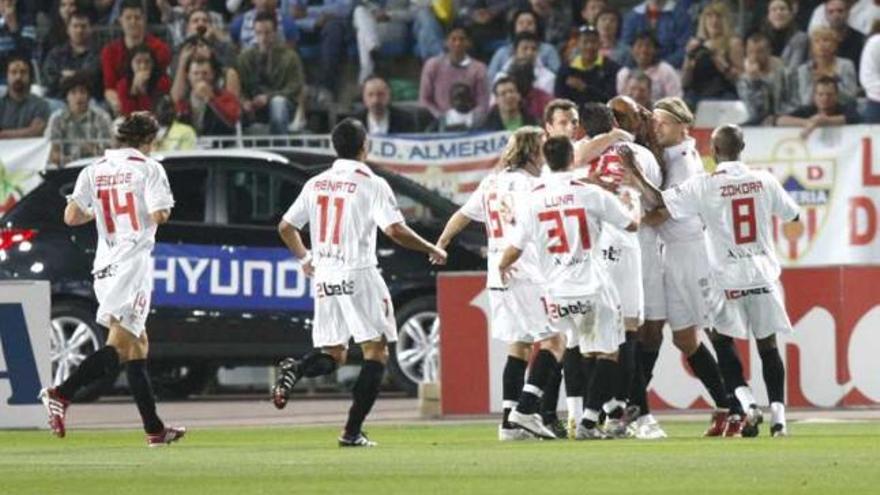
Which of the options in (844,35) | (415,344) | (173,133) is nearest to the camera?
(415,344)

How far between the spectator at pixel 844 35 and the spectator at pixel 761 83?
62 cm

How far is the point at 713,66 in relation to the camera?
3031cm

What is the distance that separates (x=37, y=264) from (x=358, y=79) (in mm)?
6997

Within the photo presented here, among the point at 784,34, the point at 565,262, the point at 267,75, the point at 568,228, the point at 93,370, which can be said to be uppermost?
the point at 784,34

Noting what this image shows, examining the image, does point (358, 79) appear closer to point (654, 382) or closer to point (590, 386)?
point (654, 382)

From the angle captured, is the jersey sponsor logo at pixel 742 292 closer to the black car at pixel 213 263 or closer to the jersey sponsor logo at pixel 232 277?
the black car at pixel 213 263

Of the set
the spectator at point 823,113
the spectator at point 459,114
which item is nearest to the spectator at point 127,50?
the spectator at point 459,114

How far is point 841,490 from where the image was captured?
15305 millimetres

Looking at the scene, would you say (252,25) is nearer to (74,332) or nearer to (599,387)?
(74,332)

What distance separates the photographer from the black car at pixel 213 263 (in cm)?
2753

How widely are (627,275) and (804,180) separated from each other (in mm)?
7447

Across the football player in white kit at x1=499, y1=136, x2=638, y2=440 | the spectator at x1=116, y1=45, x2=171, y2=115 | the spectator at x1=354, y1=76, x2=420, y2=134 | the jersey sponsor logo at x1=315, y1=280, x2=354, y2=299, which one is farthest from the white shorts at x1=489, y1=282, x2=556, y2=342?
the spectator at x1=116, y1=45, x2=171, y2=115

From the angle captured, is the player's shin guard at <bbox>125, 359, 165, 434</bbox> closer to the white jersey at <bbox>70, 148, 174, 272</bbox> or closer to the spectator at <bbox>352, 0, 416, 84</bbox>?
the white jersey at <bbox>70, 148, 174, 272</bbox>

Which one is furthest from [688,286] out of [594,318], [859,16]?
[859,16]
